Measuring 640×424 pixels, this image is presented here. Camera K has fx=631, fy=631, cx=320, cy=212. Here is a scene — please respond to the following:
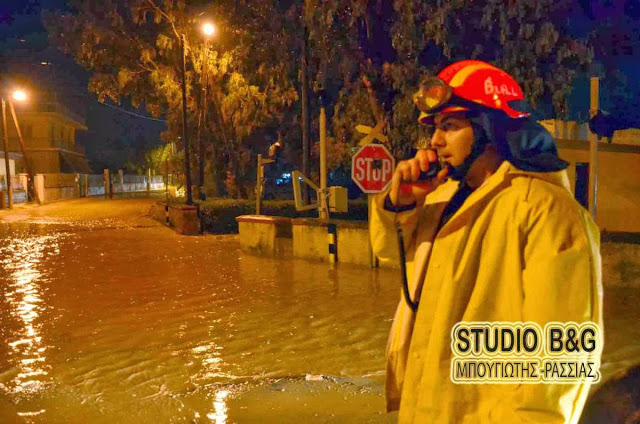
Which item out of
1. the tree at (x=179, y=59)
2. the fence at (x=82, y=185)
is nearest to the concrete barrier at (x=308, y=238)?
the tree at (x=179, y=59)

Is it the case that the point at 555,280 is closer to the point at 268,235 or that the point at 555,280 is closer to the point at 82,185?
the point at 268,235

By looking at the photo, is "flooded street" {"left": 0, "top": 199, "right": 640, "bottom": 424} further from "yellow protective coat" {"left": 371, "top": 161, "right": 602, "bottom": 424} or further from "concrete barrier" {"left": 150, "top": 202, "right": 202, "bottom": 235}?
"concrete barrier" {"left": 150, "top": 202, "right": 202, "bottom": 235}

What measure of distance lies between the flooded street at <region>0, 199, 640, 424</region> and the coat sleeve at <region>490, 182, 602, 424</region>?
8.87 feet

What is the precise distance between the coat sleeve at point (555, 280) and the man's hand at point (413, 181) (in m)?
0.48

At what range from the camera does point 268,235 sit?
13586 millimetres

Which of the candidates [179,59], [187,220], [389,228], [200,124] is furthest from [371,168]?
[179,59]

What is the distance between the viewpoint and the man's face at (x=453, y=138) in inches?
89.0

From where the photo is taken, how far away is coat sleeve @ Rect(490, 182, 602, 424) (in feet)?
6.18

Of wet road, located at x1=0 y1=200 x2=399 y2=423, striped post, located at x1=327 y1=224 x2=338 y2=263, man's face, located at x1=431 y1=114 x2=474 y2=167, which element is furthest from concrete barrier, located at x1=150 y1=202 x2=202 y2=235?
man's face, located at x1=431 y1=114 x2=474 y2=167

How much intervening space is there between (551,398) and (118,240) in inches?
647

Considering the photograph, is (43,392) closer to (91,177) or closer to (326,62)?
(326,62)

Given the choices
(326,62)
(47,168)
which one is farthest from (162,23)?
(47,168)

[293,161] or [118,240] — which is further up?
[293,161]

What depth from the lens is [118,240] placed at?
17.1 metres
